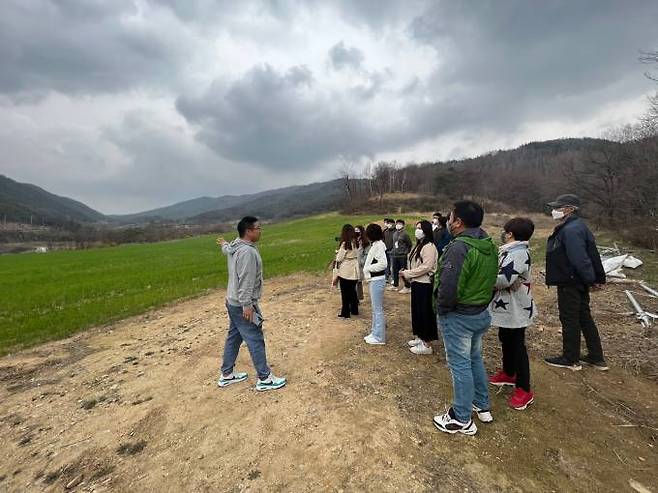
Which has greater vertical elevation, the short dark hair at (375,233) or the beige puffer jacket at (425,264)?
the short dark hair at (375,233)

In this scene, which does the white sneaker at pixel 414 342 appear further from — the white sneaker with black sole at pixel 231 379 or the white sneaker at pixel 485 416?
the white sneaker with black sole at pixel 231 379

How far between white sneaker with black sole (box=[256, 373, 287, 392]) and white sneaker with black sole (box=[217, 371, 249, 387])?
16.8 inches

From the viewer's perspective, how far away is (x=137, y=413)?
4.50 m

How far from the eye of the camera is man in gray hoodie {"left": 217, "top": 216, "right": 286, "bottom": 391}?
4.30 metres

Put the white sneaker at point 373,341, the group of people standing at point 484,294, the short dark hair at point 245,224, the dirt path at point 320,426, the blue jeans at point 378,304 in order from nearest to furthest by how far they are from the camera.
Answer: the dirt path at point 320,426
the group of people standing at point 484,294
the short dark hair at point 245,224
the blue jeans at point 378,304
the white sneaker at point 373,341

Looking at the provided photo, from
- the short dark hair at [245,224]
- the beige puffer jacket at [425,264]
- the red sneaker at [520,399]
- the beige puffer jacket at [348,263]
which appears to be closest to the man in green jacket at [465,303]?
the red sneaker at [520,399]

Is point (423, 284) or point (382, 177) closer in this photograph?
point (423, 284)

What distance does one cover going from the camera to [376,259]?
5641 millimetres

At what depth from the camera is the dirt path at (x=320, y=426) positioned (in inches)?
125

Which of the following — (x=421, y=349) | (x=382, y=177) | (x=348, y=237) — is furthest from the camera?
(x=382, y=177)

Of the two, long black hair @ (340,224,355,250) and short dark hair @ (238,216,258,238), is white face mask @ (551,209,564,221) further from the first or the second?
short dark hair @ (238,216,258,238)

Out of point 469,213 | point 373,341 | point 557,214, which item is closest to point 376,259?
point 373,341

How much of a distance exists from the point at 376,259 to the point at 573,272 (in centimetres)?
278

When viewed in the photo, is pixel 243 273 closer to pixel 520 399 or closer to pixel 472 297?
pixel 472 297
